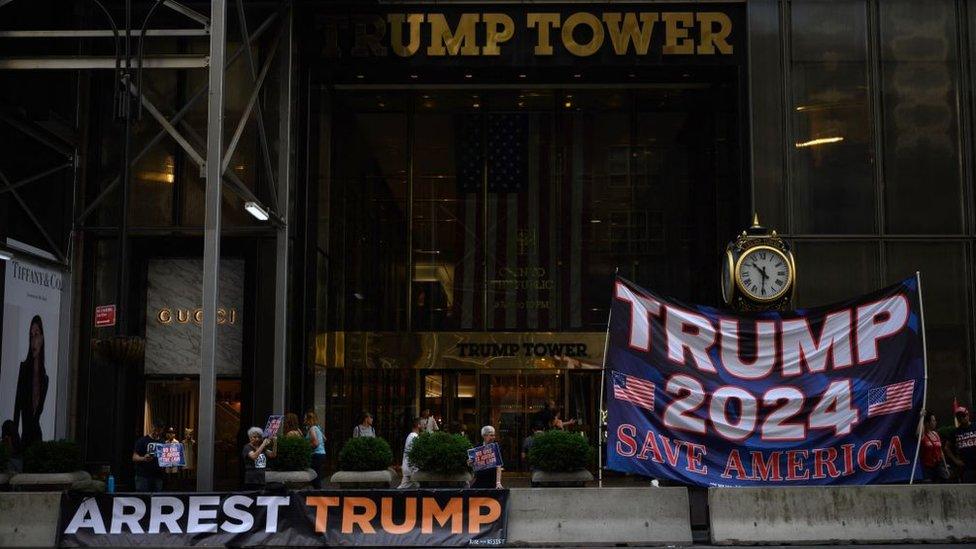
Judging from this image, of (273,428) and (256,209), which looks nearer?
(273,428)

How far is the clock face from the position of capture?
1858 cm

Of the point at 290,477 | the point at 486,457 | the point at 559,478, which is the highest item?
the point at 486,457

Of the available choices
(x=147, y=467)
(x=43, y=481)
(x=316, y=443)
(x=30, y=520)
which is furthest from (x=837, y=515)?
(x=43, y=481)

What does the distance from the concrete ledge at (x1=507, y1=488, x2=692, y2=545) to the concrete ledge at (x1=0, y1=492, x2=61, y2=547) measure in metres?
6.20

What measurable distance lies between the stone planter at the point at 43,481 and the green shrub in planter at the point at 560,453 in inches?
282

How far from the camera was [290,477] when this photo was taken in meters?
18.1

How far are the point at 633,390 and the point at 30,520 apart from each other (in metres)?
8.47

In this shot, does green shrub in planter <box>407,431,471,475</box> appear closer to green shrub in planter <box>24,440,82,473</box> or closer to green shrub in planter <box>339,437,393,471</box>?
green shrub in planter <box>339,437,393,471</box>

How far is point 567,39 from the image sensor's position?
2400 cm

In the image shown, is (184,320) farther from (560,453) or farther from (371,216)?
(560,453)

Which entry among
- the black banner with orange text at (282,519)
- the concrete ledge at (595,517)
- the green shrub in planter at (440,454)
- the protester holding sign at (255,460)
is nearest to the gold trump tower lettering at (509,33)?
the protester holding sign at (255,460)

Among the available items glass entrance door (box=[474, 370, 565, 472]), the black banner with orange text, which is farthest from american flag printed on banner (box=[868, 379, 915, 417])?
glass entrance door (box=[474, 370, 565, 472])

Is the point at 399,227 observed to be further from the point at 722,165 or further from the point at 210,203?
the point at 210,203

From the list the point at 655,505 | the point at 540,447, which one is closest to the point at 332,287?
the point at 540,447
